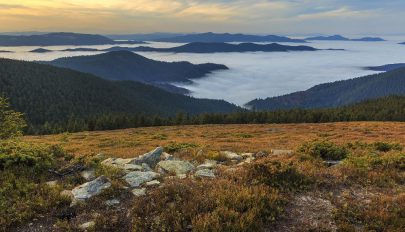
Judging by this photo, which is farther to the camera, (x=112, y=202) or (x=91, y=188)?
(x=91, y=188)

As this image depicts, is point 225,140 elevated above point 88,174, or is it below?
below

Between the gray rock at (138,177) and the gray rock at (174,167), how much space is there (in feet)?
3.54

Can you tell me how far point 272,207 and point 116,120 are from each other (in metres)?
105

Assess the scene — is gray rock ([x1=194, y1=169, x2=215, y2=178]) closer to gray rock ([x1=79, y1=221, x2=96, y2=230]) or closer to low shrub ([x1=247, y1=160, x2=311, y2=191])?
A: low shrub ([x1=247, y1=160, x2=311, y2=191])

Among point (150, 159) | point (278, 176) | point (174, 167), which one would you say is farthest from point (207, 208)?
point (150, 159)

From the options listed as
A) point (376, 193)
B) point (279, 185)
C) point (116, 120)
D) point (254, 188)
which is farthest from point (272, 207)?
point (116, 120)

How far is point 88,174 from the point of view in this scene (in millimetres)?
12188

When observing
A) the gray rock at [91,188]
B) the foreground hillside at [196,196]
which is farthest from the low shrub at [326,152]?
the gray rock at [91,188]

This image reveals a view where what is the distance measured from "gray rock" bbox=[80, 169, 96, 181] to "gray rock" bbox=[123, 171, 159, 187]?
1.22 meters

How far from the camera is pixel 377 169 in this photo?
12906mm

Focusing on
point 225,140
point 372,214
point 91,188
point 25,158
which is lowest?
point 225,140

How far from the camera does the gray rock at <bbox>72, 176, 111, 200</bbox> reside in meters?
10.0

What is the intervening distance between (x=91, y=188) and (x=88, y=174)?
1875mm

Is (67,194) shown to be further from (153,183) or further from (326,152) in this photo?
(326,152)
